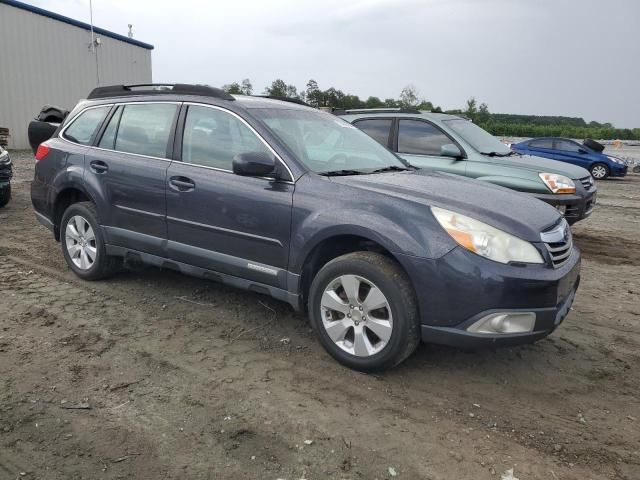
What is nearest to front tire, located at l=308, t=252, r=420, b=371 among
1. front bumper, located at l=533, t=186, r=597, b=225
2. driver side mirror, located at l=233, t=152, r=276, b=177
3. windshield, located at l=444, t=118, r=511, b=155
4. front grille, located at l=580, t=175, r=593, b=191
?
driver side mirror, located at l=233, t=152, r=276, b=177

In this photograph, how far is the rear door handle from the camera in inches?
190

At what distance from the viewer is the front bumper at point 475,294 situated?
3.10 metres

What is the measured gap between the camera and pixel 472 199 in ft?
11.7

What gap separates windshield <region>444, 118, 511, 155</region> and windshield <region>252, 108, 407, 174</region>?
9.92 ft

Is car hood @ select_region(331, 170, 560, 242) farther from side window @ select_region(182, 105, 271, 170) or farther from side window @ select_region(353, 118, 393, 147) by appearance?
side window @ select_region(353, 118, 393, 147)

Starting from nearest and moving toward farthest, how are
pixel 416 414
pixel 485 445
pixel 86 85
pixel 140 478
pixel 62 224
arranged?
1. pixel 140 478
2. pixel 485 445
3. pixel 416 414
4. pixel 62 224
5. pixel 86 85

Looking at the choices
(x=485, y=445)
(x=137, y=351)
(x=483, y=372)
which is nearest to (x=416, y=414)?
(x=485, y=445)

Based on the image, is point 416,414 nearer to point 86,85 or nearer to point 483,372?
point 483,372

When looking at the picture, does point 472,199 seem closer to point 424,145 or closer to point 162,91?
point 162,91

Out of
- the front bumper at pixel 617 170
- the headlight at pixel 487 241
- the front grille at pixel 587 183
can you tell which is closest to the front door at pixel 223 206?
the headlight at pixel 487 241

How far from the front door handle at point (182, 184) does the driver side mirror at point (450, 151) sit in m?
3.91

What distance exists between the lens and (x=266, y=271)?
3877mm

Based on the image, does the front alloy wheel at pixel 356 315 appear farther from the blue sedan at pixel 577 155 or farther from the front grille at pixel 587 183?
the blue sedan at pixel 577 155

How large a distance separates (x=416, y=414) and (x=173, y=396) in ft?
4.55
